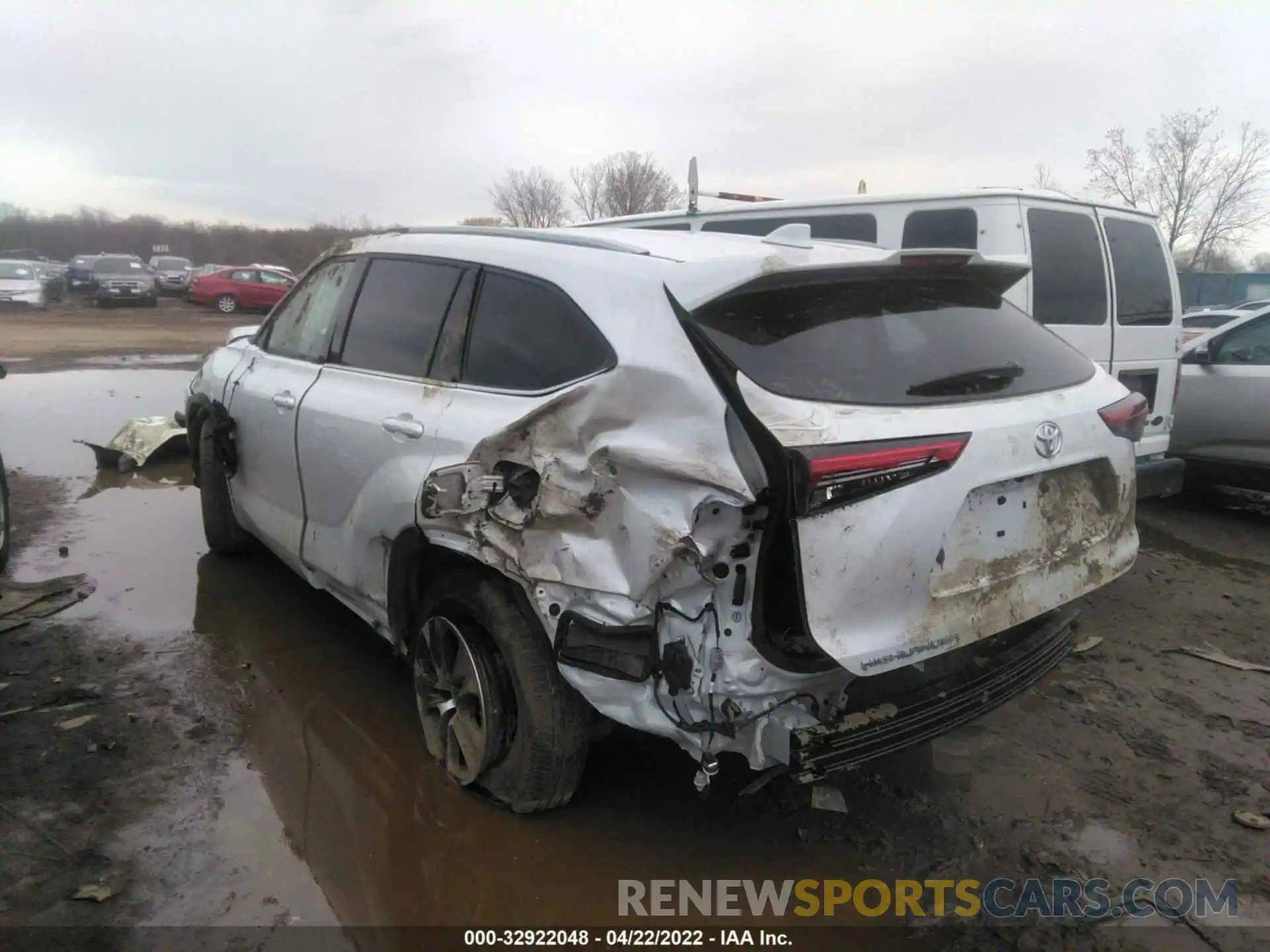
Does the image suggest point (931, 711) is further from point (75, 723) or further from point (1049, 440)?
point (75, 723)

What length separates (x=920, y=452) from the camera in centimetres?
229

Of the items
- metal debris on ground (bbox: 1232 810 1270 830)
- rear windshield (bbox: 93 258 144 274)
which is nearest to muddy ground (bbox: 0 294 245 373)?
rear windshield (bbox: 93 258 144 274)

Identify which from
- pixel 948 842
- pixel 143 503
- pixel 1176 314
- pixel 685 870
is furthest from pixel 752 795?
pixel 143 503

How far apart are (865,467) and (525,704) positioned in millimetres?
1239

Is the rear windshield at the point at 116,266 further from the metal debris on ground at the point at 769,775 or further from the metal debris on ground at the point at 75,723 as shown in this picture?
the metal debris on ground at the point at 769,775

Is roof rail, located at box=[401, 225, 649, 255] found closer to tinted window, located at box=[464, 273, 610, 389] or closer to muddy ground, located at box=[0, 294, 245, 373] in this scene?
tinted window, located at box=[464, 273, 610, 389]

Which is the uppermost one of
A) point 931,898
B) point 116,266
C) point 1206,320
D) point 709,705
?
point 116,266

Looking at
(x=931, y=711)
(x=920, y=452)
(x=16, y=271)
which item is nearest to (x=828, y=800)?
(x=931, y=711)

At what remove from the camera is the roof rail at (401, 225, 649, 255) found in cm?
286

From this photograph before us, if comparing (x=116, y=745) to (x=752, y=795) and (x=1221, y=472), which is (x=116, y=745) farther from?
(x=1221, y=472)

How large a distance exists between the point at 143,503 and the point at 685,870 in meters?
5.55

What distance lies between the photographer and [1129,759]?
11.1ft

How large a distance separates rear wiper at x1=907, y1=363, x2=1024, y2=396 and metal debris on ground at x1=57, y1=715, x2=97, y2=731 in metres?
3.33

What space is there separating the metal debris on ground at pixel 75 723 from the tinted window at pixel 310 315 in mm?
1710
